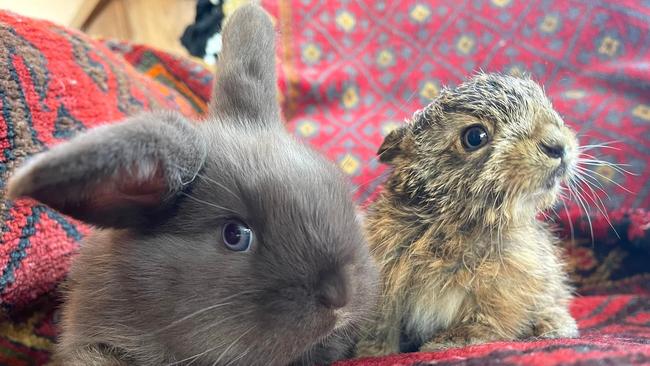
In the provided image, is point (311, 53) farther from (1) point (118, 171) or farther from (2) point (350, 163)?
(1) point (118, 171)

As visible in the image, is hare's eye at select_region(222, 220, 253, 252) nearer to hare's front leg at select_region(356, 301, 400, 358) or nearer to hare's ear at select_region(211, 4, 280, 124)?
hare's ear at select_region(211, 4, 280, 124)

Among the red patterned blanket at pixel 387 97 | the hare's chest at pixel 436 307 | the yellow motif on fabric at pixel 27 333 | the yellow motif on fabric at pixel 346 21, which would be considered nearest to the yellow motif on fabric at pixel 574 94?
the red patterned blanket at pixel 387 97

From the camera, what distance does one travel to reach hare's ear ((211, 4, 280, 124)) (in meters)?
1.40

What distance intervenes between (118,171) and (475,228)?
940 millimetres

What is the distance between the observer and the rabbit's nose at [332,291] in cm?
106

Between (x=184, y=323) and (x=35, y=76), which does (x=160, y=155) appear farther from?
(x=35, y=76)

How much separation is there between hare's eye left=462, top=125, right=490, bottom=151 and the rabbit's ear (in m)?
0.22

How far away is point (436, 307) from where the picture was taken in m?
1.52

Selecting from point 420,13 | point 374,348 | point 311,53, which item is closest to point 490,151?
point 374,348

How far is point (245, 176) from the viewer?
1154 mm

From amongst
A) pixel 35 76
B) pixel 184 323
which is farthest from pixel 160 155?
pixel 35 76

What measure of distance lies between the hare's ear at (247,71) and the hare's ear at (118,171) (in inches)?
11.6

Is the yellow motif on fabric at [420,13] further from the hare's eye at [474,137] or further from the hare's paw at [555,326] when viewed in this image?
the hare's paw at [555,326]

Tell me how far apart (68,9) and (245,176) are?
3.21 m
